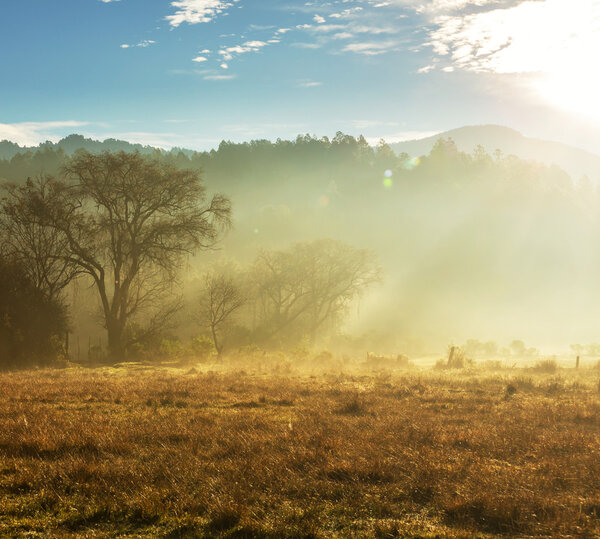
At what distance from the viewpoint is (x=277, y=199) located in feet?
460

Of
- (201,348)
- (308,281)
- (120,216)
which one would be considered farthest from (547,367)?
(308,281)

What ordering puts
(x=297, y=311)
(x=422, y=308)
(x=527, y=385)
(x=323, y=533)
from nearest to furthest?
1. (x=323, y=533)
2. (x=527, y=385)
3. (x=297, y=311)
4. (x=422, y=308)

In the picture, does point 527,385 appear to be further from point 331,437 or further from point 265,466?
point 265,466

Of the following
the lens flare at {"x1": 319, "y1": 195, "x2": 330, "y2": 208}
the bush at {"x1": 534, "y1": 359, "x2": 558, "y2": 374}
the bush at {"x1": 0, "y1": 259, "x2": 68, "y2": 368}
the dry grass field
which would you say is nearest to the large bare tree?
the bush at {"x1": 0, "y1": 259, "x2": 68, "y2": 368}

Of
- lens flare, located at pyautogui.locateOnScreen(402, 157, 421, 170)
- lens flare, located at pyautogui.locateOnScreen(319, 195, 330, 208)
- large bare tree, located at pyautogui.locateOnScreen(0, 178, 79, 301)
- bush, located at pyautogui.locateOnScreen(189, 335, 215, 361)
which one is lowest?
bush, located at pyautogui.locateOnScreen(189, 335, 215, 361)

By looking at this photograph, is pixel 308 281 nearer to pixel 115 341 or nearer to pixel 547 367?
pixel 115 341

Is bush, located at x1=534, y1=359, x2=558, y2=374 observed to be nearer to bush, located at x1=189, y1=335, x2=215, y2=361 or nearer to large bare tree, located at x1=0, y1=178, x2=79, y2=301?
bush, located at x1=189, y1=335, x2=215, y2=361

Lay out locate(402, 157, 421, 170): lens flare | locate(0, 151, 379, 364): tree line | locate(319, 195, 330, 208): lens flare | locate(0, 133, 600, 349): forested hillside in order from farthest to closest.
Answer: locate(402, 157, 421, 170): lens flare < locate(319, 195, 330, 208): lens flare < locate(0, 133, 600, 349): forested hillside < locate(0, 151, 379, 364): tree line

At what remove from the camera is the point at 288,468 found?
707 centimetres

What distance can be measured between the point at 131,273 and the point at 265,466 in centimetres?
2241

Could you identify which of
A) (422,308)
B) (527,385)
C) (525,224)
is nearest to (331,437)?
(527,385)

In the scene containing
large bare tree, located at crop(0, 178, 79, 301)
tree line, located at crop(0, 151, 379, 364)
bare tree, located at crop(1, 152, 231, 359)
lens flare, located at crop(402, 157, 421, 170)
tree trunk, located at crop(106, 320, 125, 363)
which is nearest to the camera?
tree line, located at crop(0, 151, 379, 364)

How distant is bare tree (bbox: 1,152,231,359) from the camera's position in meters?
25.9

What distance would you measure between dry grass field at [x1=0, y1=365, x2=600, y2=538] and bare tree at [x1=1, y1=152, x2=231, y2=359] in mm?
14537
